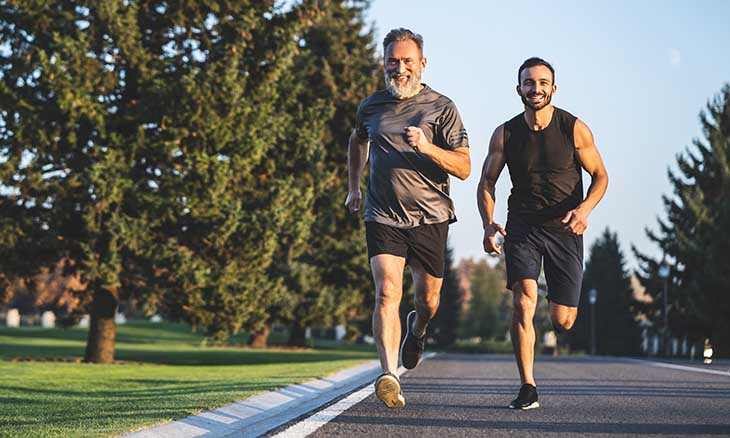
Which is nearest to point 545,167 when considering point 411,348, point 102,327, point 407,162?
point 407,162

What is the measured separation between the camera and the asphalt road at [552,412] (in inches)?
231

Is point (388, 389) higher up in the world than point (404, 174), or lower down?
lower down

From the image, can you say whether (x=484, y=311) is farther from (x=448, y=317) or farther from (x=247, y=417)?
(x=247, y=417)

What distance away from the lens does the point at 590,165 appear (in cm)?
756

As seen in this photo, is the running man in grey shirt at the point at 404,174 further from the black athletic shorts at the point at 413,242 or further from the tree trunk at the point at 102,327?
the tree trunk at the point at 102,327

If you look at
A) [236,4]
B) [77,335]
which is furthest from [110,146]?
[77,335]

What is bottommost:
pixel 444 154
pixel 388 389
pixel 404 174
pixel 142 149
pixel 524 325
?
pixel 388 389

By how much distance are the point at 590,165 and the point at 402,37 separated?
1.78m

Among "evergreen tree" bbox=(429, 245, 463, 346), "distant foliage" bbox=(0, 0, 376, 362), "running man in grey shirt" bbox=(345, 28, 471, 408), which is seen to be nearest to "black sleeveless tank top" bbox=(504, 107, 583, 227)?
"running man in grey shirt" bbox=(345, 28, 471, 408)

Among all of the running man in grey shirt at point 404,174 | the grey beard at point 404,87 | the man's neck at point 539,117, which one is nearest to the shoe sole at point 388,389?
the running man in grey shirt at point 404,174

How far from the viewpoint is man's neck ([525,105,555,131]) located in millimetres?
7473

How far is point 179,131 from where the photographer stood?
787 inches

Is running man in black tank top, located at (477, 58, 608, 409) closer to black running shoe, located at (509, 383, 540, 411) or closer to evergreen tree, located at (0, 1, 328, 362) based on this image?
black running shoe, located at (509, 383, 540, 411)

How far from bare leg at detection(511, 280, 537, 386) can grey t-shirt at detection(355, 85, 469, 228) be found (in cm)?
83
